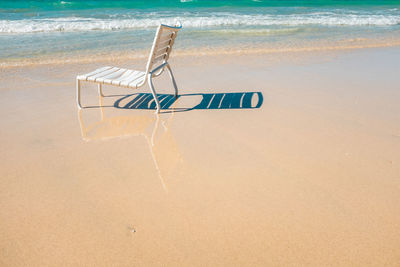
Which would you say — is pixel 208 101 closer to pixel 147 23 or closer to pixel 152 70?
pixel 152 70

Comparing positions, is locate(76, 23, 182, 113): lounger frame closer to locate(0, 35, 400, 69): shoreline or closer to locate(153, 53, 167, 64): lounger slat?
locate(153, 53, 167, 64): lounger slat

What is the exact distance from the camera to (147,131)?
3750 millimetres

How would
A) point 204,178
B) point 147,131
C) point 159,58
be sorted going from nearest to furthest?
1. point 204,178
2. point 147,131
3. point 159,58

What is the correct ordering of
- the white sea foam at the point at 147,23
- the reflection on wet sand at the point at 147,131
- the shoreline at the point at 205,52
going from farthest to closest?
the white sea foam at the point at 147,23
the shoreline at the point at 205,52
the reflection on wet sand at the point at 147,131

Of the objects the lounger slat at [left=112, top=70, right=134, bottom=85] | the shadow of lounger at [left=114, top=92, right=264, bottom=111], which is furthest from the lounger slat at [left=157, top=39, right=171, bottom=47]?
the shadow of lounger at [left=114, top=92, right=264, bottom=111]

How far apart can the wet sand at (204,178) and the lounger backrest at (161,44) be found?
62 centimetres

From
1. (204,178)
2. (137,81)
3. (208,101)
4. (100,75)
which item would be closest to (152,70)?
(137,81)

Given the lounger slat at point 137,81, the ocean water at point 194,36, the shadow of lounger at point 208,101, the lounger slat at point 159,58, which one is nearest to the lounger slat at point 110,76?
the lounger slat at point 137,81

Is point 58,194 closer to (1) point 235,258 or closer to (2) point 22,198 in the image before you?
(2) point 22,198

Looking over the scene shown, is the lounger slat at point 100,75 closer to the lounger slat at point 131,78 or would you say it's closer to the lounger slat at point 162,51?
the lounger slat at point 131,78

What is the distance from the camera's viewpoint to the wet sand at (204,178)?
2.08 m

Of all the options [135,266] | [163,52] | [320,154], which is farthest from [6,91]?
[320,154]

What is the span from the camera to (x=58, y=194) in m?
2.60

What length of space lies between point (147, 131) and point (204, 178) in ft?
3.98
